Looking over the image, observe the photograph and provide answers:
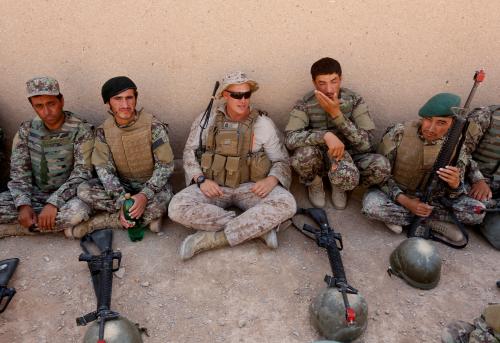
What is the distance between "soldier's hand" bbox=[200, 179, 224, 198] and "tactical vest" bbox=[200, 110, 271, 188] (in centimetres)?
14

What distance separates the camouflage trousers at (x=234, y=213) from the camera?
3.66 m

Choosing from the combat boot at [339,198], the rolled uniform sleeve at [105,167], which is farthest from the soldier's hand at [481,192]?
the rolled uniform sleeve at [105,167]

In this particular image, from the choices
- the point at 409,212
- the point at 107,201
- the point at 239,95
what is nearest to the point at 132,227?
the point at 107,201

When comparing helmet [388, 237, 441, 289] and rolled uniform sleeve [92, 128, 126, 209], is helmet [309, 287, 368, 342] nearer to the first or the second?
helmet [388, 237, 441, 289]

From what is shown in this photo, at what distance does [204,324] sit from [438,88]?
3.71 meters

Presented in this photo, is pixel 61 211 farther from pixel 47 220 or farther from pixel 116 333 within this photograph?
pixel 116 333

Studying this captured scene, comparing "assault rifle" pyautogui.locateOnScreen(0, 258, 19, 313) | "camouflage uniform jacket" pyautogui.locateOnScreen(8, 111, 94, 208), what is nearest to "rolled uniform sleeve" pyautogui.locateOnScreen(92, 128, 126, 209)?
"camouflage uniform jacket" pyautogui.locateOnScreen(8, 111, 94, 208)

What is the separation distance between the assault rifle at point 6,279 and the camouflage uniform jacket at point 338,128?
2890 mm

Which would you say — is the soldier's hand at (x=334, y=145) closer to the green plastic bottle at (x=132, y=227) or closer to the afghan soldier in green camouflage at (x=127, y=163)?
the afghan soldier in green camouflage at (x=127, y=163)

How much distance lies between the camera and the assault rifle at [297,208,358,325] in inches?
111

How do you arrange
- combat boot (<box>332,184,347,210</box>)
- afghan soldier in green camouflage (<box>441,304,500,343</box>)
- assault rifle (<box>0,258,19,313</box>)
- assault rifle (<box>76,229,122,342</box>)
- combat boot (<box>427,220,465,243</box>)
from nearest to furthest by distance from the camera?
afghan soldier in green camouflage (<box>441,304,500,343</box>) → assault rifle (<box>76,229,122,342</box>) → assault rifle (<box>0,258,19,313</box>) → combat boot (<box>427,220,465,243</box>) → combat boot (<box>332,184,347,210</box>)

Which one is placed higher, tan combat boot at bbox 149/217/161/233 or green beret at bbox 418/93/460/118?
green beret at bbox 418/93/460/118

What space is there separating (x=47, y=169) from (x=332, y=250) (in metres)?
3.08

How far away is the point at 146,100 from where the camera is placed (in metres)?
4.74
